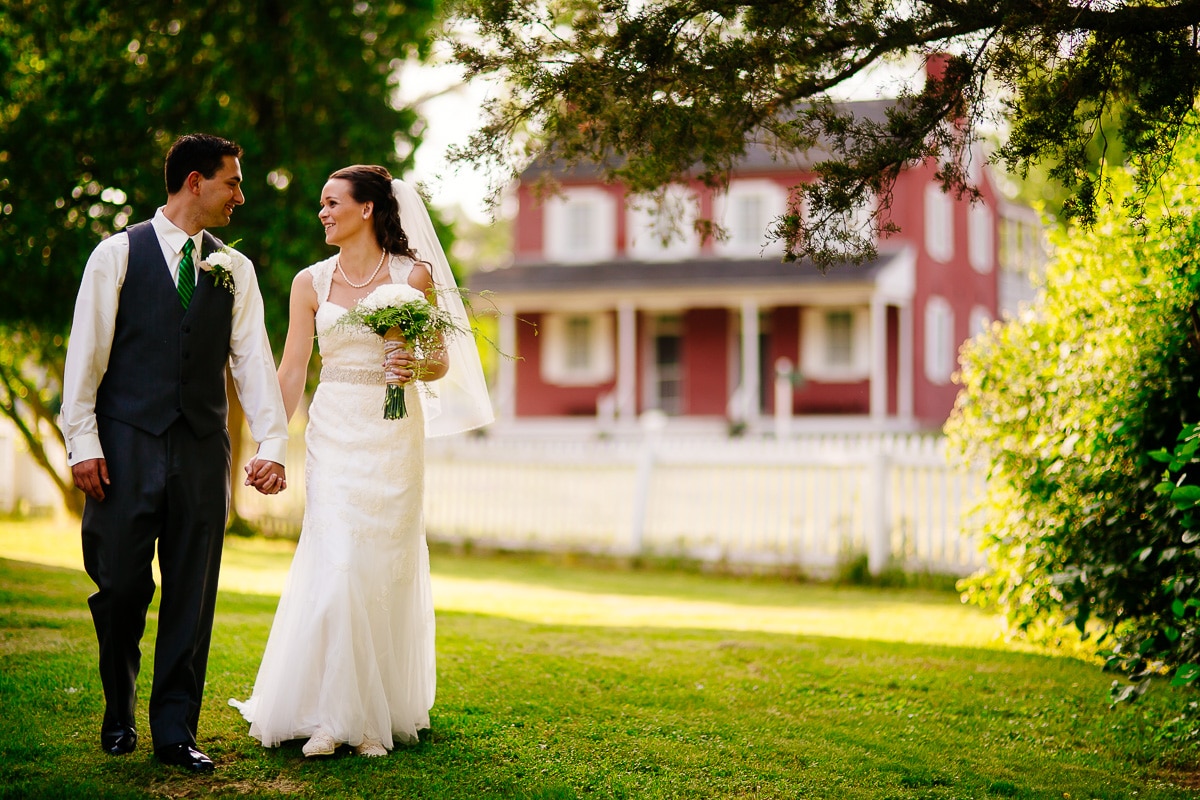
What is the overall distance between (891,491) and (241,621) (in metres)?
6.41

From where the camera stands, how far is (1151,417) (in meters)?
6.28

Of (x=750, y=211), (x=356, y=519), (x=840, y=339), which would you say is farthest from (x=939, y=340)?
(x=356, y=519)

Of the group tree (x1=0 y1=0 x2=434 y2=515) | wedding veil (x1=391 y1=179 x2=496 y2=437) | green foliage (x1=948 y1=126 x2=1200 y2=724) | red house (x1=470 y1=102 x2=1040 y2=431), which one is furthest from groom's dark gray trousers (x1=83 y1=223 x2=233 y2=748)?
red house (x1=470 y1=102 x2=1040 y2=431)

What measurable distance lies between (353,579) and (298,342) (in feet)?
3.42

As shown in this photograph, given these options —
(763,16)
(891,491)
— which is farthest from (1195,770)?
(891,491)

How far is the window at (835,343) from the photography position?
25875 millimetres

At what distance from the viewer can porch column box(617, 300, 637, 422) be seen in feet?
85.0

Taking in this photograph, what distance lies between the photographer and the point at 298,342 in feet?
16.2

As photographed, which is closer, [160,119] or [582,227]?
[160,119]

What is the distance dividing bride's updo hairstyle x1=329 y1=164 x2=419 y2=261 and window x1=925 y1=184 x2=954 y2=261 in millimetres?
22690

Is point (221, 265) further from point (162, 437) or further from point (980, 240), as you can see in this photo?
point (980, 240)

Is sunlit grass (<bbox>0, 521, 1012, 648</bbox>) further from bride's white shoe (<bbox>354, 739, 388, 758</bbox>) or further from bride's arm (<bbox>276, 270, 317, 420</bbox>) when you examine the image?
bride's arm (<bbox>276, 270, 317, 420</bbox>)

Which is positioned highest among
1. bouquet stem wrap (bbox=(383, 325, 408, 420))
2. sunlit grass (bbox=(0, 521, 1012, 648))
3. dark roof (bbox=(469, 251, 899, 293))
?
dark roof (bbox=(469, 251, 899, 293))

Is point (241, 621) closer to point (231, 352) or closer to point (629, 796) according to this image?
point (231, 352)
